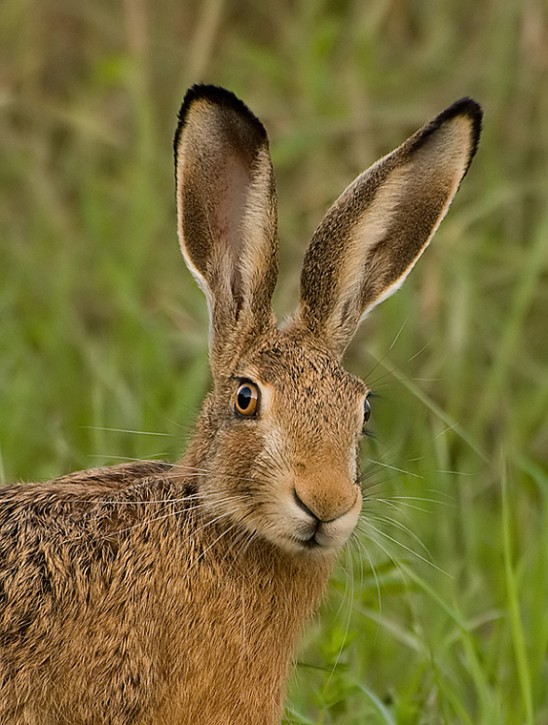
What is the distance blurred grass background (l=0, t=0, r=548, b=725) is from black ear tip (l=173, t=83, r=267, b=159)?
95 centimetres

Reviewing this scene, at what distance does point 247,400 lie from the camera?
4.61m

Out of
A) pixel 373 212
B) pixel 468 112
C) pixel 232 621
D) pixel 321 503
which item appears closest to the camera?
pixel 321 503

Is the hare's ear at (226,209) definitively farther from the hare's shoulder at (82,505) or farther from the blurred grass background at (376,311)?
the blurred grass background at (376,311)

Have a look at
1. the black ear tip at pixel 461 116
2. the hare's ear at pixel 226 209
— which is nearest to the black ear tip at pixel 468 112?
the black ear tip at pixel 461 116

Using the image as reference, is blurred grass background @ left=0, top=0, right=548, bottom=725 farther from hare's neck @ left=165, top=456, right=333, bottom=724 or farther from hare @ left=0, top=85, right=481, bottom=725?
hare @ left=0, top=85, right=481, bottom=725

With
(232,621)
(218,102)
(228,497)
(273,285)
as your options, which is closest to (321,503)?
(228,497)

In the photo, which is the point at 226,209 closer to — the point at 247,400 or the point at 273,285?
the point at 273,285

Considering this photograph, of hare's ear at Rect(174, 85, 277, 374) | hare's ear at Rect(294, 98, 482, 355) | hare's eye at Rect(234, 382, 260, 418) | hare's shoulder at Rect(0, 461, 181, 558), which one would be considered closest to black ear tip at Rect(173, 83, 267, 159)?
hare's ear at Rect(174, 85, 277, 374)

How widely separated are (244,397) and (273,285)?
1.31 feet

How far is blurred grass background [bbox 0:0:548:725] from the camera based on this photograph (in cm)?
532

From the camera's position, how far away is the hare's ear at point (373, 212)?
16.1 feet

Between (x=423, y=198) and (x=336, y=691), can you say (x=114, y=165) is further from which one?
(x=336, y=691)

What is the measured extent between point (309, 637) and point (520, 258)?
3249mm

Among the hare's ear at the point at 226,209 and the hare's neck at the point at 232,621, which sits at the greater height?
the hare's ear at the point at 226,209
